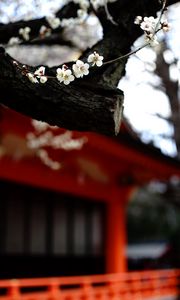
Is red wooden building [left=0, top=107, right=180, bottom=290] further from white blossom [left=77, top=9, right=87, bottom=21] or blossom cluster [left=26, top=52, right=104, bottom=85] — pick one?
blossom cluster [left=26, top=52, right=104, bottom=85]

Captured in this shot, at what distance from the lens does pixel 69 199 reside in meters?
12.0

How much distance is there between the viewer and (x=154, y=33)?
10.2ft

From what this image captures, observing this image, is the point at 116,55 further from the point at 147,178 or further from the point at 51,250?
the point at 147,178

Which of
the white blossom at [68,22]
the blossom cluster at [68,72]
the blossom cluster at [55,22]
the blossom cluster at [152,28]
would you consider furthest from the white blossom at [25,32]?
the blossom cluster at [152,28]

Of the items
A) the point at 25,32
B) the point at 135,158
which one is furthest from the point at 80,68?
the point at 135,158

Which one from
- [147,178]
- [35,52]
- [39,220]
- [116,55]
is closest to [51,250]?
[39,220]

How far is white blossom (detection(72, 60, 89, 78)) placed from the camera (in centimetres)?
309

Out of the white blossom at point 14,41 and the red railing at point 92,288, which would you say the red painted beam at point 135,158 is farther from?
the white blossom at point 14,41

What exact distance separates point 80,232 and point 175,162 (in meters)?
2.50

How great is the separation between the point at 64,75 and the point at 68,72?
0.10 ft

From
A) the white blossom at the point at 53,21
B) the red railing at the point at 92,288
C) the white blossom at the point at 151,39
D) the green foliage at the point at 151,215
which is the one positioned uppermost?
the green foliage at the point at 151,215

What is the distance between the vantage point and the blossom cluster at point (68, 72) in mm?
3082

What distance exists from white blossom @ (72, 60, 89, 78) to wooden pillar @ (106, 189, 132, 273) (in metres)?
9.96

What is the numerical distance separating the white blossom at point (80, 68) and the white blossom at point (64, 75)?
40 millimetres
